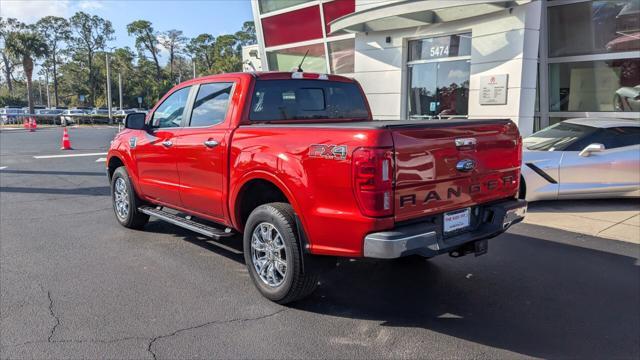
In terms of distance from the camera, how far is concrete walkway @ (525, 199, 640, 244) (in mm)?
6363

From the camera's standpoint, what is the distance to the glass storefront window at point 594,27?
38.8 feet

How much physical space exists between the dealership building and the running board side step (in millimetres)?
8328

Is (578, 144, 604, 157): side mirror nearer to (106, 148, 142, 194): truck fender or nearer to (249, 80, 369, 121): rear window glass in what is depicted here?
(249, 80, 369, 121): rear window glass

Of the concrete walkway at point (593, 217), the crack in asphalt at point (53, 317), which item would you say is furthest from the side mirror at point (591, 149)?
the crack in asphalt at point (53, 317)

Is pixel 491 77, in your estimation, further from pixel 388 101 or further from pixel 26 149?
pixel 26 149

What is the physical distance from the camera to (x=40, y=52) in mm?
50438

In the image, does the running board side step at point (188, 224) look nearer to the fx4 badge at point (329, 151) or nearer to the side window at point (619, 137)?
the fx4 badge at point (329, 151)

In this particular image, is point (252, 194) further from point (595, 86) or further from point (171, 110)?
point (595, 86)

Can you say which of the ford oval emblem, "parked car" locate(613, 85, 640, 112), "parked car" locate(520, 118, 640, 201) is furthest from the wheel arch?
"parked car" locate(613, 85, 640, 112)

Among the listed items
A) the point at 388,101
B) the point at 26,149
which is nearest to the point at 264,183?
the point at 388,101

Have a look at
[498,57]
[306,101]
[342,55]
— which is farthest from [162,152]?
[342,55]

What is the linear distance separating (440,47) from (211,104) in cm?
975

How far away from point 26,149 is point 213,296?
608 inches

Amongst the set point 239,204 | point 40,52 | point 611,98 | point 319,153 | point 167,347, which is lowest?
point 167,347
